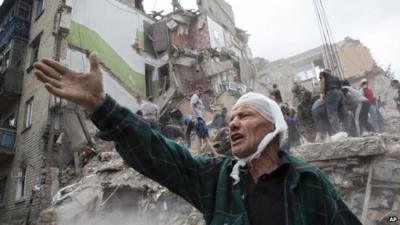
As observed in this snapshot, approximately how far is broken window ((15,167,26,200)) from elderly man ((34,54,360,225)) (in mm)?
13700

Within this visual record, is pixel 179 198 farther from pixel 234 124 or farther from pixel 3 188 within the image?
pixel 3 188

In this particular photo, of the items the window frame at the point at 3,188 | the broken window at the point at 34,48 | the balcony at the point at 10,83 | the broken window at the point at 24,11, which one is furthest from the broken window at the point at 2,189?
the broken window at the point at 24,11

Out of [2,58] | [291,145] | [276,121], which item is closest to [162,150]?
[276,121]

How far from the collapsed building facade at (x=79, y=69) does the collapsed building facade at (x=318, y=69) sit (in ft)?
5.60

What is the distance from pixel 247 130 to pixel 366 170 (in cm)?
433

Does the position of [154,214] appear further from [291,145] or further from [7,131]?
[7,131]

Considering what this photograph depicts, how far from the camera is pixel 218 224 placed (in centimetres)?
147

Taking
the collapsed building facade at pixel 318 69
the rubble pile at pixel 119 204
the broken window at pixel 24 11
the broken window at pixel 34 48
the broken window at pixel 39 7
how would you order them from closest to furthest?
the rubble pile at pixel 119 204, the broken window at pixel 34 48, the broken window at pixel 39 7, the broken window at pixel 24 11, the collapsed building facade at pixel 318 69

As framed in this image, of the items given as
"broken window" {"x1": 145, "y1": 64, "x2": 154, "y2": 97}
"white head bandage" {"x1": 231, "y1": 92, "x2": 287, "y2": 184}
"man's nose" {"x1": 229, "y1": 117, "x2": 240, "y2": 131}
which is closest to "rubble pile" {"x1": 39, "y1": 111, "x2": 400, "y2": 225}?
"white head bandage" {"x1": 231, "y1": 92, "x2": 287, "y2": 184}

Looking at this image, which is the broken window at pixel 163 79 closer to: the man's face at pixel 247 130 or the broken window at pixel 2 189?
the broken window at pixel 2 189

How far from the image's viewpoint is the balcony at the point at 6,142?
1400cm

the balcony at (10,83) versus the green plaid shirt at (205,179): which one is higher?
the balcony at (10,83)

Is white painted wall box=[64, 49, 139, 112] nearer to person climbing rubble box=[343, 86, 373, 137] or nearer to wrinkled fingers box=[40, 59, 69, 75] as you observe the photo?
person climbing rubble box=[343, 86, 373, 137]

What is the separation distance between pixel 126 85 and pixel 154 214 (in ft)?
32.7
